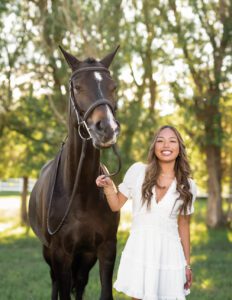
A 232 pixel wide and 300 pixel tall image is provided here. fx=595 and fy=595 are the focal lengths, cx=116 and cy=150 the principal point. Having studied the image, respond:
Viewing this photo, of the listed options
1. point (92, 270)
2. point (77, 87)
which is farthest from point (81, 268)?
point (92, 270)

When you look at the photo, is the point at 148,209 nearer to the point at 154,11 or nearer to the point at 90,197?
the point at 90,197

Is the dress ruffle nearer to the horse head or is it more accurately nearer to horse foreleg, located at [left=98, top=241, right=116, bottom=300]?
horse foreleg, located at [left=98, top=241, right=116, bottom=300]

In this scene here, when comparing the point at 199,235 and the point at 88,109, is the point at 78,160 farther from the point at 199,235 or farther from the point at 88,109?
the point at 199,235

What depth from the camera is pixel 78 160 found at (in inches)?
199

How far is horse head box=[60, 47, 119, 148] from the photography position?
4207mm

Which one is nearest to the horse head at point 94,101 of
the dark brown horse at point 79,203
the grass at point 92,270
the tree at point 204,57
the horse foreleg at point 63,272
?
the dark brown horse at point 79,203

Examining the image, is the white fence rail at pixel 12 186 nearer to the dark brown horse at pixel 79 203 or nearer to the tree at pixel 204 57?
the tree at pixel 204 57

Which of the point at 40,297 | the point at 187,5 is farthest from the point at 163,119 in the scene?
the point at 40,297

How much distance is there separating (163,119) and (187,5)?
3832 mm

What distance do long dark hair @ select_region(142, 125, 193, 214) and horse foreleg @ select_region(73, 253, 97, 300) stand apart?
115cm

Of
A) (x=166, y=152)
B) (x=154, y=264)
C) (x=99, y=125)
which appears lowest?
Answer: (x=154, y=264)

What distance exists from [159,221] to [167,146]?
566 mm

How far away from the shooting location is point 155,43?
1798cm

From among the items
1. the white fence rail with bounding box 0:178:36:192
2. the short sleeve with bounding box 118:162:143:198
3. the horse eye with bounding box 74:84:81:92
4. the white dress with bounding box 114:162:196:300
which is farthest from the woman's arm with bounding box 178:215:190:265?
the white fence rail with bounding box 0:178:36:192
